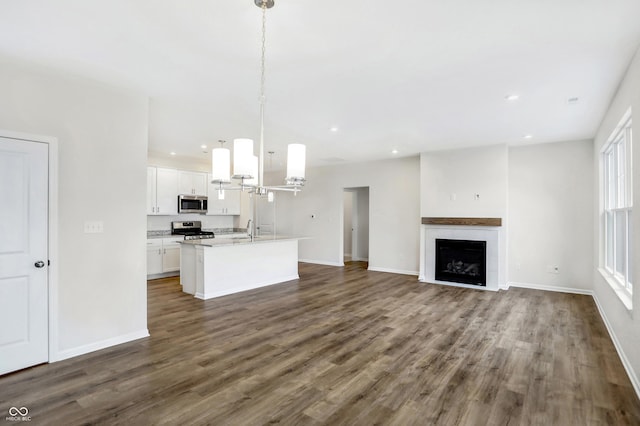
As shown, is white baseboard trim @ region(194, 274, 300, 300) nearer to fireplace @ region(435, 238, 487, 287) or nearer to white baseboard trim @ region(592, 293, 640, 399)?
fireplace @ region(435, 238, 487, 287)

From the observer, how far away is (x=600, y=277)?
4535 mm

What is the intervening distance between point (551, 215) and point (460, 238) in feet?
4.97

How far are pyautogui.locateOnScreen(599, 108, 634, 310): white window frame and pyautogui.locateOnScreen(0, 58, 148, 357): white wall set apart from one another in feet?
15.2

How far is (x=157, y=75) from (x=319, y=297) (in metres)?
3.71

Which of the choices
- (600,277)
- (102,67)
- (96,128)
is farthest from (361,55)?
(600,277)

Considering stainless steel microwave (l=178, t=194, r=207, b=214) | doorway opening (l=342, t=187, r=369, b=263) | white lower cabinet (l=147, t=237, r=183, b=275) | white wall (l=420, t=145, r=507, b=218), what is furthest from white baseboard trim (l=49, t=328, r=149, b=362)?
doorway opening (l=342, t=187, r=369, b=263)

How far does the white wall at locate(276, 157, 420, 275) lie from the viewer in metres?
7.20

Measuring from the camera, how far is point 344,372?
2.77 meters

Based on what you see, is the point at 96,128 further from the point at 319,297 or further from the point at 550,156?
the point at 550,156

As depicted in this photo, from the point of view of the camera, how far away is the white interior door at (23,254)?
8.89ft

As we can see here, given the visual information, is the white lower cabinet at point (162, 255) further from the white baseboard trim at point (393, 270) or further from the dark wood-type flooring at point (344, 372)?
the white baseboard trim at point (393, 270)

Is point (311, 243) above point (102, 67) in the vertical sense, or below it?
below

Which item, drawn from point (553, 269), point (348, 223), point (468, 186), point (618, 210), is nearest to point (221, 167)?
point (618, 210)

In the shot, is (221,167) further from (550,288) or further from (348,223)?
(348,223)
